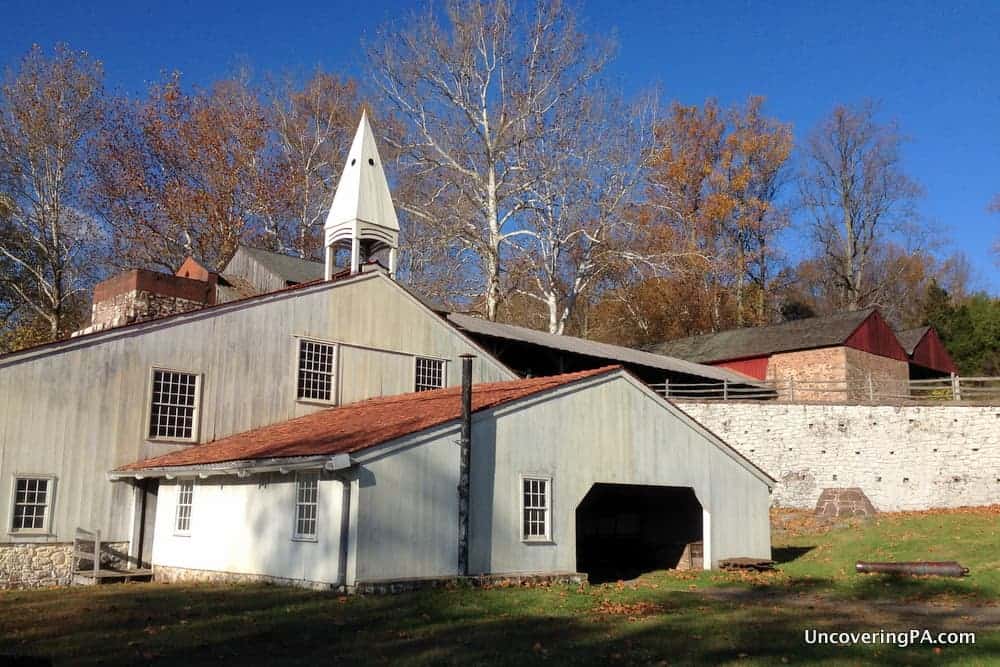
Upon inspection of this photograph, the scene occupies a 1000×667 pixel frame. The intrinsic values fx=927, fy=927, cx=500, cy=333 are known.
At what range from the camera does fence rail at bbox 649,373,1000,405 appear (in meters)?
35.4

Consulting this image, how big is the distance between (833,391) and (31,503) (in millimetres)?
28974

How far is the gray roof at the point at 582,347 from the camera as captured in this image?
32.2 metres

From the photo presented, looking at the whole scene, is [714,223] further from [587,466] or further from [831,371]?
[587,466]

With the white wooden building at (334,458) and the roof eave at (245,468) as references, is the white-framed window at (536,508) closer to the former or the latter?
the white wooden building at (334,458)

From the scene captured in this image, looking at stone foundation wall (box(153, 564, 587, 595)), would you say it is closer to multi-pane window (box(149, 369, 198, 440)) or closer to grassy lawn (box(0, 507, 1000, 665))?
grassy lawn (box(0, 507, 1000, 665))

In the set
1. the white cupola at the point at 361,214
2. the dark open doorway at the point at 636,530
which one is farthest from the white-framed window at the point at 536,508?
the white cupola at the point at 361,214

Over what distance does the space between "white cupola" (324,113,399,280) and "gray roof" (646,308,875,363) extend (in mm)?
22562

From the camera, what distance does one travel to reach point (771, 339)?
4494 centimetres

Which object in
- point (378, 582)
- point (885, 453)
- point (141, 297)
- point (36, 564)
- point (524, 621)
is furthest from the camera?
point (885, 453)

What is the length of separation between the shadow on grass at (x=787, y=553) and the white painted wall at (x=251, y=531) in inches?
494

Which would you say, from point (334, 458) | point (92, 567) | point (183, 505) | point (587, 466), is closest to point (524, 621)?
point (334, 458)

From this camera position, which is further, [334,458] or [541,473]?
[541,473]

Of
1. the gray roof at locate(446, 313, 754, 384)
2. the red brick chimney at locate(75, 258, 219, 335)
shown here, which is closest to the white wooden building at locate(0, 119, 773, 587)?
the red brick chimney at locate(75, 258, 219, 335)

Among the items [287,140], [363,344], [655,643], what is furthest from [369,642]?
[287,140]
